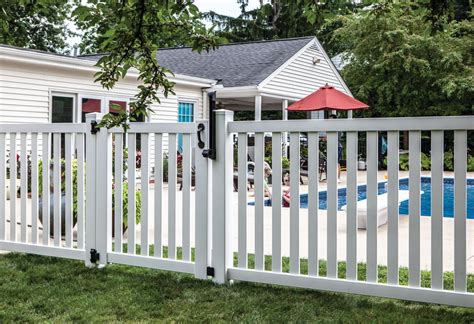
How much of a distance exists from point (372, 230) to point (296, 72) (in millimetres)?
12263

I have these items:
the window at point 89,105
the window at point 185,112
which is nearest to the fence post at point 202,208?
the window at point 89,105

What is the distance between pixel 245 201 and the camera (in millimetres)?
3512

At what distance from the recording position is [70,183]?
409cm

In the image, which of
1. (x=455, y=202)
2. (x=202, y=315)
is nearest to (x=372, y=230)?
(x=455, y=202)

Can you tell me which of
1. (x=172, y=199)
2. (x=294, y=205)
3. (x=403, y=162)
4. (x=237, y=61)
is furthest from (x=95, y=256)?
(x=403, y=162)

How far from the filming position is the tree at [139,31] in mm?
2242

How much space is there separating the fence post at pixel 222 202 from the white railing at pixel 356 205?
0.03 ft

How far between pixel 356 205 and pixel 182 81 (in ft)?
31.4

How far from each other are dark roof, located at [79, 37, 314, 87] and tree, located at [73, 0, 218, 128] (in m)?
10.7

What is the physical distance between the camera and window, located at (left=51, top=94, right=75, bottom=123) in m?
10.3

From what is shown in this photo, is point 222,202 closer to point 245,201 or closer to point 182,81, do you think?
point 245,201

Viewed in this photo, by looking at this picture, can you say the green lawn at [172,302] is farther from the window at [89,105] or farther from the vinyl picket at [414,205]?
the window at [89,105]

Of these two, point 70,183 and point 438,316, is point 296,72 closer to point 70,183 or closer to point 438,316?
point 70,183

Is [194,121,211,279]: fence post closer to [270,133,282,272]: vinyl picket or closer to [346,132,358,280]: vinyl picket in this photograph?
[270,133,282,272]: vinyl picket
